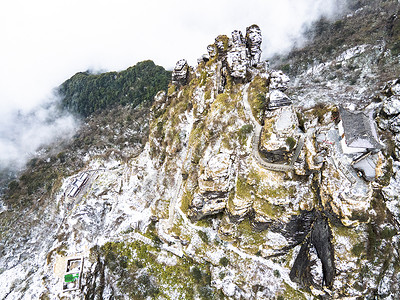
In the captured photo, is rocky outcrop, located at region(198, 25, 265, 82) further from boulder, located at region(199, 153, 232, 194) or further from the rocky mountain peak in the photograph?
boulder, located at region(199, 153, 232, 194)

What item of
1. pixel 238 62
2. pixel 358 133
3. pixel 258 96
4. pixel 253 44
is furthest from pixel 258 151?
pixel 253 44

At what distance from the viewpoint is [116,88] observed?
122562 mm

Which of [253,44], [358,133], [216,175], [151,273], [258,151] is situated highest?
[253,44]

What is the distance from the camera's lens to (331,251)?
115 feet

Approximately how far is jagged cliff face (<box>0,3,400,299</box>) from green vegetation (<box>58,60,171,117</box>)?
48.0m

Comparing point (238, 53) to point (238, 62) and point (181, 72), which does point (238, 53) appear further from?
point (181, 72)

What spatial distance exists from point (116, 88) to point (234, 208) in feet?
377

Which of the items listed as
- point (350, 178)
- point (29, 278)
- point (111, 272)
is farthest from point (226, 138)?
point (29, 278)

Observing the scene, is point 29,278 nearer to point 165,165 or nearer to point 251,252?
point 165,165

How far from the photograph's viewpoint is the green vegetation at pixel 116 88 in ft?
374

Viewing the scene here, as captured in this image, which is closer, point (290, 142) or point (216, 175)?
point (290, 142)

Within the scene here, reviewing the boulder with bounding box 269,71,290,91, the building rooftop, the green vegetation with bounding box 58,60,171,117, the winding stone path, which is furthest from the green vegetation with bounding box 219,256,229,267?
the green vegetation with bounding box 58,60,171,117

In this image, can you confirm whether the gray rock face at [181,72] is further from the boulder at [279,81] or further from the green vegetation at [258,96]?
the boulder at [279,81]

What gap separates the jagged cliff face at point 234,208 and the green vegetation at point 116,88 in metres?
48.0
